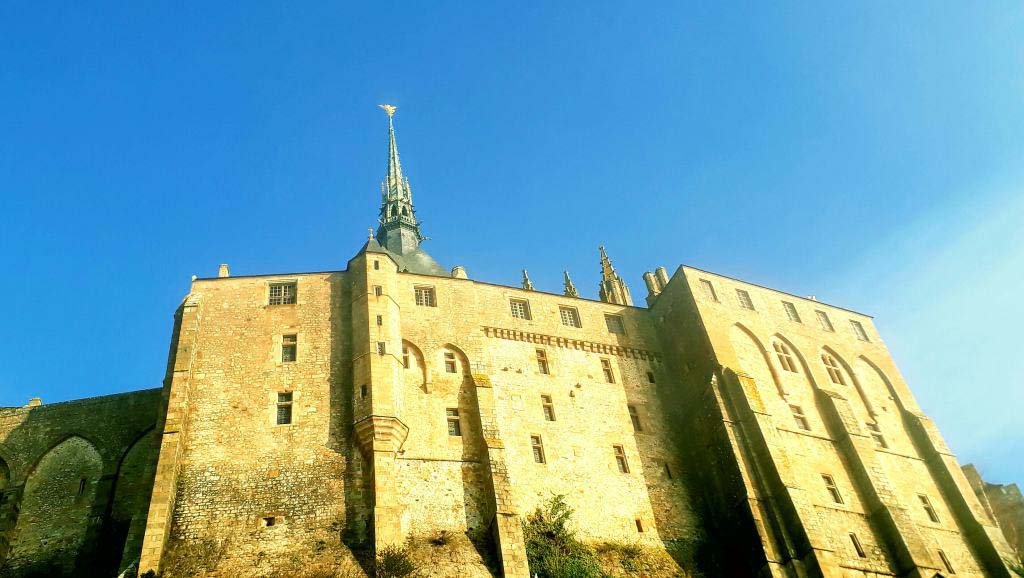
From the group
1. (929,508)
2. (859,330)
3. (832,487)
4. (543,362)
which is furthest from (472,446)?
(859,330)

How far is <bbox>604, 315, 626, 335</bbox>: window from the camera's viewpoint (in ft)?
131

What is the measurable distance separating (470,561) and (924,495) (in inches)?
819

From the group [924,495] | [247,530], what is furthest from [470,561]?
[924,495]

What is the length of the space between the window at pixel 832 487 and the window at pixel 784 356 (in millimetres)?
5882

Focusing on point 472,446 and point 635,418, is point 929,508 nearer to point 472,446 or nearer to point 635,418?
point 635,418

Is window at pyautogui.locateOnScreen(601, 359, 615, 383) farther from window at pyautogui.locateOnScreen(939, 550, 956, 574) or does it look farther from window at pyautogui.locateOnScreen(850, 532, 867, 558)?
window at pyautogui.locateOnScreen(939, 550, 956, 574)

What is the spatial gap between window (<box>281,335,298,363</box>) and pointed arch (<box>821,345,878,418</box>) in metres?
A: 24.5

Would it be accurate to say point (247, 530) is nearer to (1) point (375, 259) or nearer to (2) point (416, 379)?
(2) point (416, 379)

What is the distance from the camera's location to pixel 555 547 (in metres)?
29.7

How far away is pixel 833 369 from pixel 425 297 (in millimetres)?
19773

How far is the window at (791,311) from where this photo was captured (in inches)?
1646

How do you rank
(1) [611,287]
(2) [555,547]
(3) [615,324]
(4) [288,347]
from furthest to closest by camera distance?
(1) [611,287]
(3) [615,324]
(4) [288,347]
(2) [555,547]

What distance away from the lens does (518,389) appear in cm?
3503

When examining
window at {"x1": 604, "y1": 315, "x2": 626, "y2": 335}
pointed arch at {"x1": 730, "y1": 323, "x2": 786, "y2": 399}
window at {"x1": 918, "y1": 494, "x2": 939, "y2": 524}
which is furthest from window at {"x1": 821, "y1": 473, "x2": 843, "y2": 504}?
window at {"x1": 604, "y1": 315, "x2": 626, "y2": 335}
